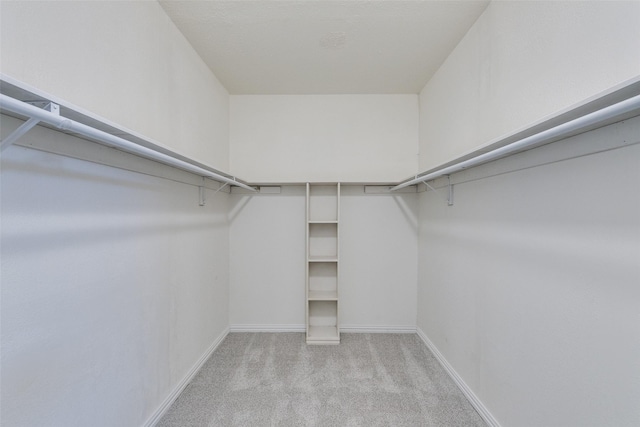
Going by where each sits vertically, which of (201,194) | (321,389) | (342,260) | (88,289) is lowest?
(321,389)

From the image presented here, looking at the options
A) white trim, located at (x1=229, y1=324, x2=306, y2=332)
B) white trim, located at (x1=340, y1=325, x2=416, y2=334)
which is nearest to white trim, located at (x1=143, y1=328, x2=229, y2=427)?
white trim, located at (x1=229, y1=324, x2=306, y2=332)

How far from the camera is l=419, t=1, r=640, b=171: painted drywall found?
901mm

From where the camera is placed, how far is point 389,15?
1687mm

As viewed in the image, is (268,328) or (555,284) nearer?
(555,284)


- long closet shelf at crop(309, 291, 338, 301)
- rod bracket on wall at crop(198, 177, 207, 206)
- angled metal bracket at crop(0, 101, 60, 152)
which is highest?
angled metal bracket at crop(0, 101, 60, 152)

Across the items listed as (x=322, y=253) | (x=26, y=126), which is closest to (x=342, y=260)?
(x=322, y=253)

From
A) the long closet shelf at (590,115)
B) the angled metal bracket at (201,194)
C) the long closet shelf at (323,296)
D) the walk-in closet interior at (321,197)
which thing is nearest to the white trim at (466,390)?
the walk-in closet interior at (321,197)

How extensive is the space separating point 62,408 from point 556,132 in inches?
81.7

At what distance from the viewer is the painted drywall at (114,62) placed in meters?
0.90

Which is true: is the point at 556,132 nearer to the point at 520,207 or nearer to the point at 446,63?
the point at 520,207

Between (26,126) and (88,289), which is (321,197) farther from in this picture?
(26,126)

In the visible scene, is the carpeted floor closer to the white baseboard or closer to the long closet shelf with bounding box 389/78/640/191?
the white baseboard

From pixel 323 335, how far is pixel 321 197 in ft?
4.83

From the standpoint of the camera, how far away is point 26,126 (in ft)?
2.45
